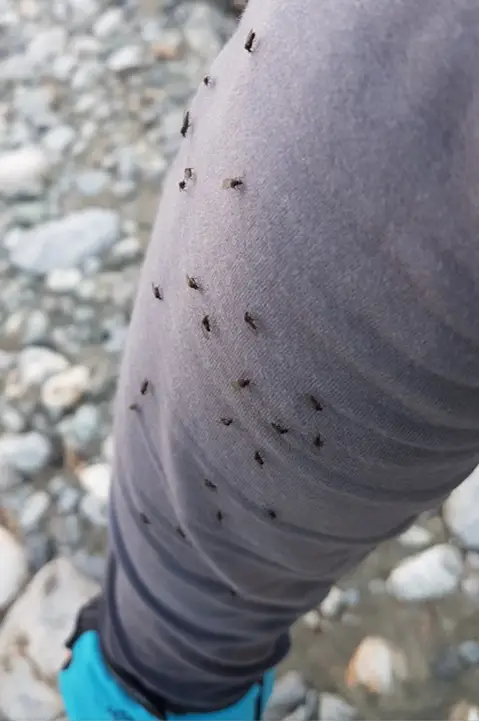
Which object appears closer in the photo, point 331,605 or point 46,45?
point 331,605

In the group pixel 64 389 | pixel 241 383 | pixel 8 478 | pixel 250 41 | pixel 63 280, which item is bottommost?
pixel 8 478

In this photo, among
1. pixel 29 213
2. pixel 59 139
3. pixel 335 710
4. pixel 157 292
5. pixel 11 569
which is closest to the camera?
pixel 157 292

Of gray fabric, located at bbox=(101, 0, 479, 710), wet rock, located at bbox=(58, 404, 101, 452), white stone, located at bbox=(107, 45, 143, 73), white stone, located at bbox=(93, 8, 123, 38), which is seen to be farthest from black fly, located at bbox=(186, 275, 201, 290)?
white stone, located at bbox=(93, 8, 123, 38)

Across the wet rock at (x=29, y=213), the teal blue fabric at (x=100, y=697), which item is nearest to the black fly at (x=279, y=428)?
the teal blue fabric at (x=100, y=697)

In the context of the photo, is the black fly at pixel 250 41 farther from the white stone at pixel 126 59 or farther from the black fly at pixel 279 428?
the white stone at pixel 126 59

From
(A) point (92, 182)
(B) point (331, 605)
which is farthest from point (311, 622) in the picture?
(A) point (92, 182)

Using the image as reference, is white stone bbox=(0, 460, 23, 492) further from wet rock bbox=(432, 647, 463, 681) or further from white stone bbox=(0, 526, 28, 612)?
wet rock bbox=(432, 647, 463, 681)

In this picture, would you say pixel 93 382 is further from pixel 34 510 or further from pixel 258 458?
pixel 258 458
